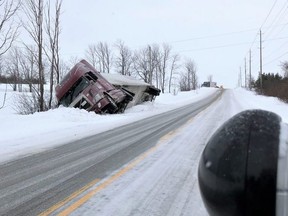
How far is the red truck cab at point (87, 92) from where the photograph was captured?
21047 mm

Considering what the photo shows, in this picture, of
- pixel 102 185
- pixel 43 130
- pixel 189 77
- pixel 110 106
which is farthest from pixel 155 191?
pixel 189 77

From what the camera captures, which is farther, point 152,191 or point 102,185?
point 102,185

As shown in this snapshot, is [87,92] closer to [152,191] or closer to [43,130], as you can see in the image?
[43,130]

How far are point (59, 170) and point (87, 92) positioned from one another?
13847mm

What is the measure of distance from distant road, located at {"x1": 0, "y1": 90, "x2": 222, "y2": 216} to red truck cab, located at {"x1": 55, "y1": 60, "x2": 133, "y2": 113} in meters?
8.95

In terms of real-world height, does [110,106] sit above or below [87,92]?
below

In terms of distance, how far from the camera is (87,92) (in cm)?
2114

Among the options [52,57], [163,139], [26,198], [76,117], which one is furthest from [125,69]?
[26,198]

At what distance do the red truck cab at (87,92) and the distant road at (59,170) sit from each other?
29.4 feet

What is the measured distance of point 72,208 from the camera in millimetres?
5152

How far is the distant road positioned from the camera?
5574mm

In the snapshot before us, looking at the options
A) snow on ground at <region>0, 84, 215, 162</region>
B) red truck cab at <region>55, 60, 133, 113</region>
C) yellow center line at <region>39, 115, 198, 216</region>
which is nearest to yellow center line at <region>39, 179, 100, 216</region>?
yellow center line at <region>39, 115, 198, 216</region>

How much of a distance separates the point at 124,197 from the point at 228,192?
3.51 meters

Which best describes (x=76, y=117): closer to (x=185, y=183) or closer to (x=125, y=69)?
(x=185, y=183)
